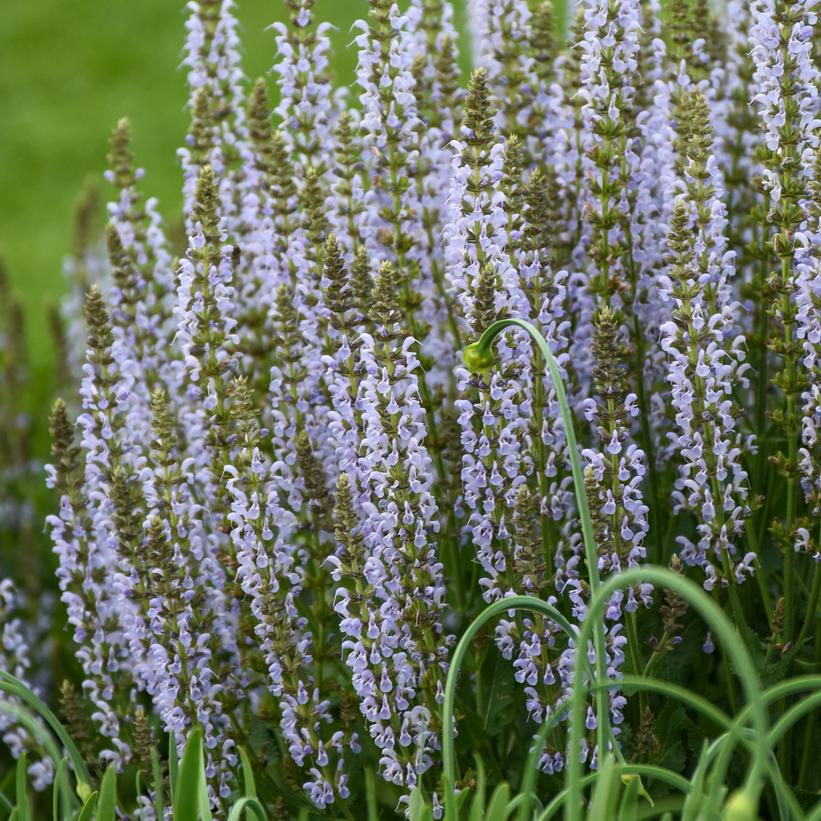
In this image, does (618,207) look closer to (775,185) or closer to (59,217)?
(775,185)

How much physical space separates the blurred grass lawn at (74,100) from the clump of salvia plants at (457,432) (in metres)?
5.88

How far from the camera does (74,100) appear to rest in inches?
515

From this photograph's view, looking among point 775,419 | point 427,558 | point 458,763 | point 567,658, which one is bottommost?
point 458,763

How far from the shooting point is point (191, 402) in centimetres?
390

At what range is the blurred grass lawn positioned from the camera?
35.6 ft

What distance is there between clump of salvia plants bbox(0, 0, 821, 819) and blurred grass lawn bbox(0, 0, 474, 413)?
5.88 m

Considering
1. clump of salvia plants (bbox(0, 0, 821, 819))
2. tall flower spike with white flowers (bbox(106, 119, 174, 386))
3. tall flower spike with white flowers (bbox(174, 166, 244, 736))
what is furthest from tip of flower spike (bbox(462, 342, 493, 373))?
tall flower spike with white flowers (bbox(106, 119, 174, 386))

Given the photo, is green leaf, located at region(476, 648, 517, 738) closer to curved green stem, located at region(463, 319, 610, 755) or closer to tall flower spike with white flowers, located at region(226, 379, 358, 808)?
tall flower spike with white flowers, located at region(226, 379, 358, 808)

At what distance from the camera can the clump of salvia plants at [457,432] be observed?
2.99 m

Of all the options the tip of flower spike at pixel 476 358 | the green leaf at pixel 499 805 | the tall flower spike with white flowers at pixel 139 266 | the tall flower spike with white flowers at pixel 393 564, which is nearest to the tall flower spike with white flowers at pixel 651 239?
the tall flower spike with white flowers at pixel 393 564

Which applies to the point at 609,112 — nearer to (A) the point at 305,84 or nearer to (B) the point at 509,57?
(B) the point at 509,57

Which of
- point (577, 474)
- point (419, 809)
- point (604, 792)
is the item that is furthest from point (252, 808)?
point (577, 474)

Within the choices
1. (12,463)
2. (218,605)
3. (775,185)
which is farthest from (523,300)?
(12,463)

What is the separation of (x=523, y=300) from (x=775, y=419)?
74 cm
